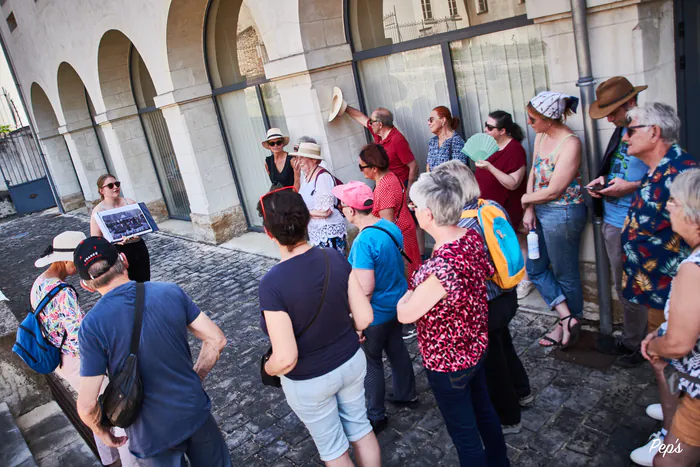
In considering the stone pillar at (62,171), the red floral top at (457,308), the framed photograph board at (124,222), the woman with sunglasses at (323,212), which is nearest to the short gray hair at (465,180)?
the red floral top at (457,308)

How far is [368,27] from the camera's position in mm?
6223

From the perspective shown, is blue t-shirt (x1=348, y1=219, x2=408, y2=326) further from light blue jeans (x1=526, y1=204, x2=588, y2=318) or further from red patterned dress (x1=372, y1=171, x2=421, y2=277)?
light blue jeans (x1=526, y1=204, x2=588, y2=318)

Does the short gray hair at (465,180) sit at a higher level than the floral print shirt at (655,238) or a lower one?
higher

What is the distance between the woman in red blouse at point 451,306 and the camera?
7.98 feet

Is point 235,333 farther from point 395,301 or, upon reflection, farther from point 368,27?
point 368,27

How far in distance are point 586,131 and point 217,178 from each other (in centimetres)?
651

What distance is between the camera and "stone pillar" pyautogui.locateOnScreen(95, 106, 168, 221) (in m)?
11.3

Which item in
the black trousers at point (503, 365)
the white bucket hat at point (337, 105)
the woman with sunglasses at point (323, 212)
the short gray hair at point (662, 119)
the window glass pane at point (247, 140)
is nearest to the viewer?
the black trousers at point (503, 365)

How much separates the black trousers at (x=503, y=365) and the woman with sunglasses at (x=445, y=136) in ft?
7.21

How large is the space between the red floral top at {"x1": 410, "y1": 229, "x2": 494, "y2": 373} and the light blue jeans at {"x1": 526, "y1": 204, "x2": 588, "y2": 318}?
1670 millimetres

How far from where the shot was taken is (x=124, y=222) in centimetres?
545

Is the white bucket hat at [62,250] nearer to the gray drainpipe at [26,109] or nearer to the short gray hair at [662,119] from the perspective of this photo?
the short gray hair at [662,119]

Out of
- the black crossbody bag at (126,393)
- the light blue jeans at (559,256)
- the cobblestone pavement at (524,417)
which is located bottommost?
the cobblestone pavement at (524,417)

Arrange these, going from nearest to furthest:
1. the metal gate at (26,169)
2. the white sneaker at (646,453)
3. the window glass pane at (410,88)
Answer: the white sneaker at (646,453)
the window glass pane at (410,88)
the metal gate at (26,169)
